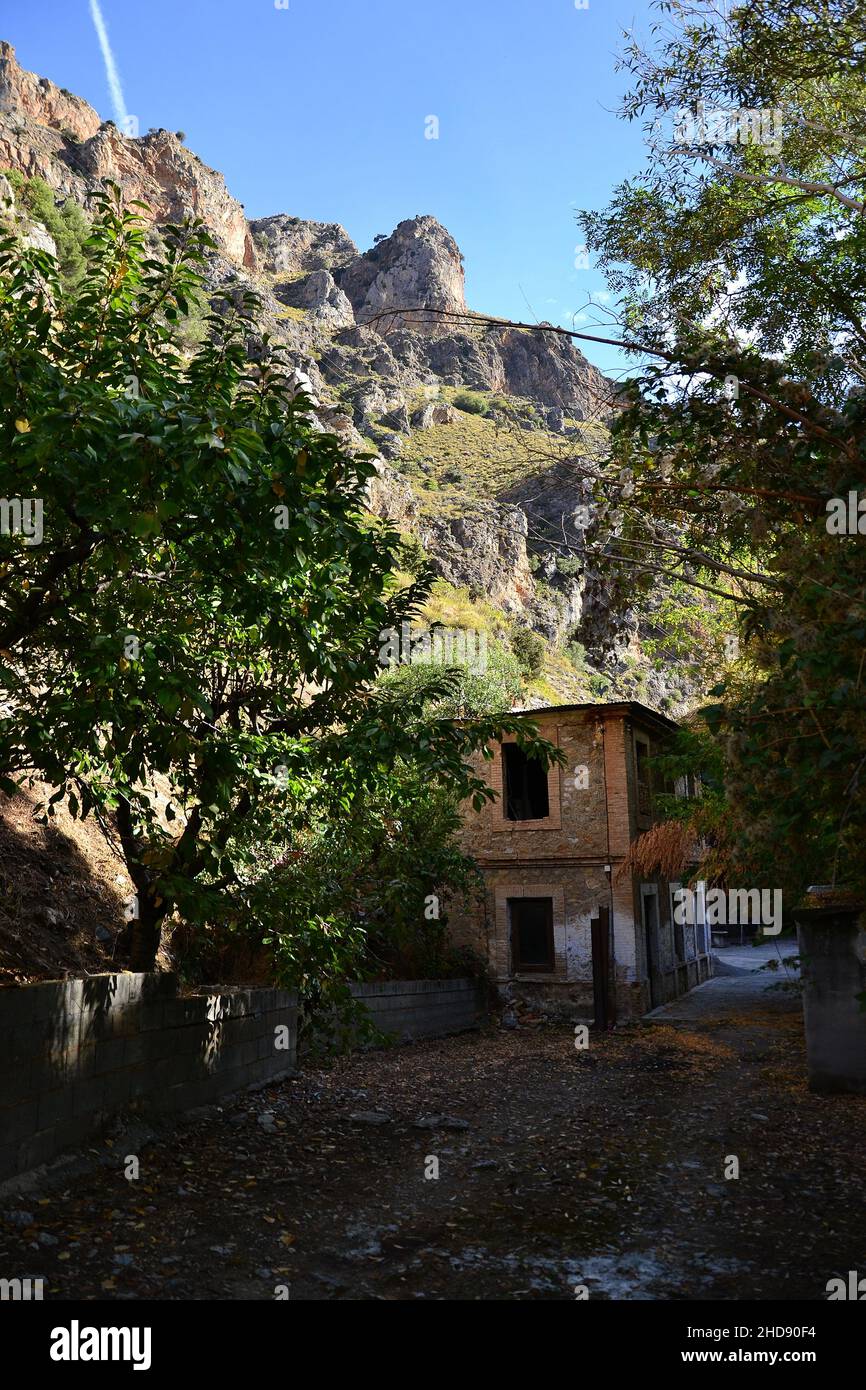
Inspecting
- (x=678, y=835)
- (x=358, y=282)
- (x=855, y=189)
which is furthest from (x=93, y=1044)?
(x=358, y=282)

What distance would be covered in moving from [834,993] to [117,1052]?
8488 mm

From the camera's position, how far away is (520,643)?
2589 inches

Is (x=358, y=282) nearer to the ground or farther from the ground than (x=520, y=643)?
farther from the ground

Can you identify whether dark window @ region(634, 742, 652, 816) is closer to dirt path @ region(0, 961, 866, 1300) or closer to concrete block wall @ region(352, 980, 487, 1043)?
concrete block wall @ region(352, 980, 487, 1043)

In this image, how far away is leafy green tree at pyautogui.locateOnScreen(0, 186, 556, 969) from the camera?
14.6 ft

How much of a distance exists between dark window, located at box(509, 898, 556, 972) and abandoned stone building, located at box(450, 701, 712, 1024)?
0.08ft

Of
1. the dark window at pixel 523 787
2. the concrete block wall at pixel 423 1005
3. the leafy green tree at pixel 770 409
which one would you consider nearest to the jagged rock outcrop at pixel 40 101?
the dark window at pixel 523 787

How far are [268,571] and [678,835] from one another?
16745 millimetres

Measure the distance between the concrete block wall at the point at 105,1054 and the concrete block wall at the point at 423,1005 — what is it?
5.43m

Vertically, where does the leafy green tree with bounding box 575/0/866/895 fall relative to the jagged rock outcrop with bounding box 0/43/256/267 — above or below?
below

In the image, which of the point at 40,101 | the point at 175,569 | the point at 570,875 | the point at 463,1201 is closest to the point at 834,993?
the point at 463,1201

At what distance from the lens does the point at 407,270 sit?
135625mm

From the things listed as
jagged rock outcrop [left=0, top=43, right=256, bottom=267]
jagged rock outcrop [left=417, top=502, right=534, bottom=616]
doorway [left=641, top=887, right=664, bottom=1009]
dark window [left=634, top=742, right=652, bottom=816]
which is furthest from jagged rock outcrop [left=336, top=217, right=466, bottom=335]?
doorway [left=641, top=887, right=664, bottom=1009]
